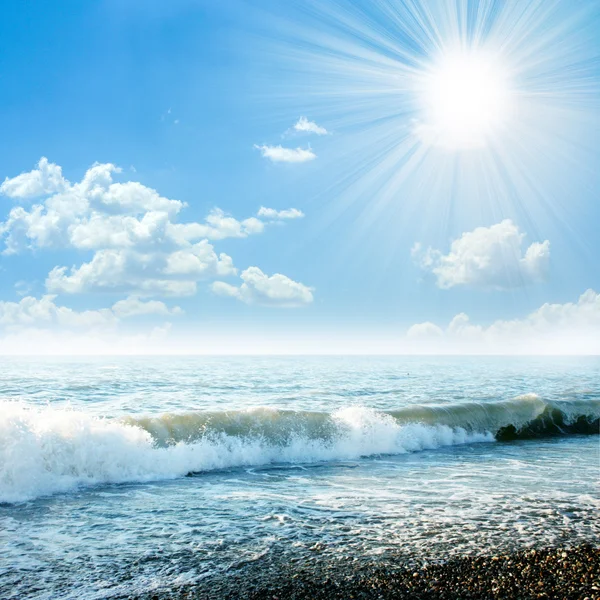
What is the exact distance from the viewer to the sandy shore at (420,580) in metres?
5.50

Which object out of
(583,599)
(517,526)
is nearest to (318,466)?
(517,526)

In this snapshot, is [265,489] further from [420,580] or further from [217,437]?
[420,580]

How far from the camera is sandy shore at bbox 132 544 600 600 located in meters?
5.50

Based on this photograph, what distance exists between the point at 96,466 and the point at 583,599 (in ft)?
35.8

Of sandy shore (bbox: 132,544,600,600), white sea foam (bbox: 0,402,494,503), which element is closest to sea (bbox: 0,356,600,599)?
white sea foam (bbox: 0,402,494,503)

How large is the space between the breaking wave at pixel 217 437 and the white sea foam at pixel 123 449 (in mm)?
26

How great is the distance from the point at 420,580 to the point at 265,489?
5.76 m

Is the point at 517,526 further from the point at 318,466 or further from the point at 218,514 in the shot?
the point at 318,466

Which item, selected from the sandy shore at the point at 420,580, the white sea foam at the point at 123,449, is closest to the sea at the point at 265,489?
the white sea foam at the point at 123,449

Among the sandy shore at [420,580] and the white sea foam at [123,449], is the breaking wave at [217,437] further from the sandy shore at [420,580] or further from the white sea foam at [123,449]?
the sandy shore at [420,580]

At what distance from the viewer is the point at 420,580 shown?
5.84 m

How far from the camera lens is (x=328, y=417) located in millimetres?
18219

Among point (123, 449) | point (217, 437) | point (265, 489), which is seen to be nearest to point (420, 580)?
point (265, 489)

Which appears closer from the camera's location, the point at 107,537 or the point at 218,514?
the point at 107,537
